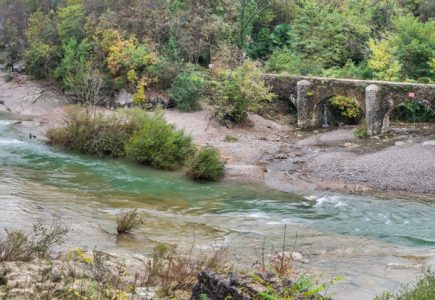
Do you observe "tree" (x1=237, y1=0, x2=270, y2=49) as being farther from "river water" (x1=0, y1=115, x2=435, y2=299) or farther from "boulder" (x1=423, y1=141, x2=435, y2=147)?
"river water" (x1=0, y1=115, x2=435, y2=299)

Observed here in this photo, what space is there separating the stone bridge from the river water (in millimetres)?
9349

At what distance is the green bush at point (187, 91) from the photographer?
30484 mm

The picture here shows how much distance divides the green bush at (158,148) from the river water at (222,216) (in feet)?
1.74

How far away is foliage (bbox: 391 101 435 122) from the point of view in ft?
97.7

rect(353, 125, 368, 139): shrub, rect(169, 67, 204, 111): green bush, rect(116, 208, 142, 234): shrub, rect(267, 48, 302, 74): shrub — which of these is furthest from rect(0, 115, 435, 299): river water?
rect(267, 48, 302, 74): shrub

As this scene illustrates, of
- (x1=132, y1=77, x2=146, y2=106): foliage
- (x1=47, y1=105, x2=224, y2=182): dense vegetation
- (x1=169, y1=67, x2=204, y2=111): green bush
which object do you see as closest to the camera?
(x1=47, y1=105, x2=224, y2=182): dense vegetation

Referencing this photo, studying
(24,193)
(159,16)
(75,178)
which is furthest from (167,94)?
(24,193)

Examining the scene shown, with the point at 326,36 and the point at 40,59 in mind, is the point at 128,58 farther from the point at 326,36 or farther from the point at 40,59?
the point at 326,36

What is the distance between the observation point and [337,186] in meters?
20.4

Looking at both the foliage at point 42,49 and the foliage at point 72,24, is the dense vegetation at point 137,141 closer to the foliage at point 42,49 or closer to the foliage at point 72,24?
the foliage at point 72,24

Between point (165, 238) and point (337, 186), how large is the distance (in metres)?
9.17

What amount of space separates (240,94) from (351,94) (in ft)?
18.2

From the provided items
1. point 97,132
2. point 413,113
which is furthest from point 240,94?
point 413,113

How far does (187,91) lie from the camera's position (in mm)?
30469
